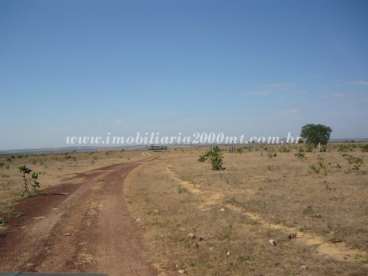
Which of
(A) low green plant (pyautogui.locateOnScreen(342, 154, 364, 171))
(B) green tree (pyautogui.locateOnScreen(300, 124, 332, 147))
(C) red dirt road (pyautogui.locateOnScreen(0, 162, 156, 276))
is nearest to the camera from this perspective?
(C) red dirt road (pyautogui.locateOnScreen(0, 162, 156, 276))

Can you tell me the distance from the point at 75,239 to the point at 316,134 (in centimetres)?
9844

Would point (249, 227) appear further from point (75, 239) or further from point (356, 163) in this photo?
point (356, 163)

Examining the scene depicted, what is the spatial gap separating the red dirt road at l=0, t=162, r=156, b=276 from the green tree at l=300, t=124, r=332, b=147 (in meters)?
90.7

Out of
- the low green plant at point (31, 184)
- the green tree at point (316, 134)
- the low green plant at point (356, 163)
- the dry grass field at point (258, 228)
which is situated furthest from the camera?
the green tree at point (316, 134)

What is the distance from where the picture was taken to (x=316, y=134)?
336 ft

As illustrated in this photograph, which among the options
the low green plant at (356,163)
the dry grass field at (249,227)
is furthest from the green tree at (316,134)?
the dry grass field at (249,227)

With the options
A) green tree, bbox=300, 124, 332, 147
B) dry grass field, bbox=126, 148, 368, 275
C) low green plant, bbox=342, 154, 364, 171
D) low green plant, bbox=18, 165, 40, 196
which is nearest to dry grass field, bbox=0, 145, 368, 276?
dry grass field, bbox=126, 148, 368, 275

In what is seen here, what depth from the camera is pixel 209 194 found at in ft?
64.1

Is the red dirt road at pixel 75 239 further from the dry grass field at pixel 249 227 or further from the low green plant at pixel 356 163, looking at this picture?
the low green plant at pixel 356 163

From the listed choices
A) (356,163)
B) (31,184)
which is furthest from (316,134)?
(31,184)

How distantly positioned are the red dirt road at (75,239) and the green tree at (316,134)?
90689 mm

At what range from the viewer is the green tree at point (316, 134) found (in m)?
102

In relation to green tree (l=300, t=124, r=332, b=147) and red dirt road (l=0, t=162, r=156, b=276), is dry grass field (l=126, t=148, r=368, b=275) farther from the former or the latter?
green tree (l=300, t=124, r=332, b=147)

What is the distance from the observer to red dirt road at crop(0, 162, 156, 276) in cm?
884
